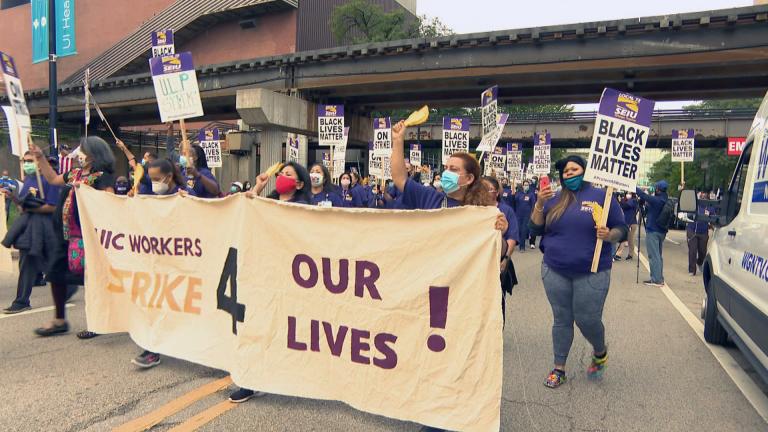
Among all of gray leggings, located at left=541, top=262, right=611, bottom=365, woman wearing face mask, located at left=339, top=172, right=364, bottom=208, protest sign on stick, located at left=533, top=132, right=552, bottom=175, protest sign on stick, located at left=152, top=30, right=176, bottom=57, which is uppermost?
protest sign on stick, located at left=152, top=30, right=176, bottom=57

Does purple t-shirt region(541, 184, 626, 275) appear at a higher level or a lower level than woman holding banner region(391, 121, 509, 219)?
lower

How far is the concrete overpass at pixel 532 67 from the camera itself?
2095 centimetres

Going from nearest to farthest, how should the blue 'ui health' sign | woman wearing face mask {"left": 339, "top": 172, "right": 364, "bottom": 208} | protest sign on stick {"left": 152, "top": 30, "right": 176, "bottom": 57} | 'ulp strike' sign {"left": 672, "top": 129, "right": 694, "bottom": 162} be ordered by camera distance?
woman wearing face mask {"left": 339, "top": 172, "right": 364, "bottom": 208}, protest sign on stick {"left": 152, "top": 30, "right": 176, "bottom": 57}, the blue 'ui health' sign, 'ulp strike' sign {"left": 672, "top": 129, "right": 694, "bottom": 162}

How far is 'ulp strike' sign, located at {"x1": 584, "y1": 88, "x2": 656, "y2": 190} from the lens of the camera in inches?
178

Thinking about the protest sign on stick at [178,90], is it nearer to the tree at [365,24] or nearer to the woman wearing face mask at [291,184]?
the woman wearing face mask at [291,184]

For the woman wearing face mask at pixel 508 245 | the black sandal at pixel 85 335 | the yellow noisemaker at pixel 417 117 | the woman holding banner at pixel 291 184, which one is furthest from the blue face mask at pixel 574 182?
the black sandal at pixel 85 335

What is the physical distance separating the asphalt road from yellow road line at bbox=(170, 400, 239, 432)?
0.01 metres

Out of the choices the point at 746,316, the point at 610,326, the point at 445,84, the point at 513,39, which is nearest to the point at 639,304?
the point at 610,326

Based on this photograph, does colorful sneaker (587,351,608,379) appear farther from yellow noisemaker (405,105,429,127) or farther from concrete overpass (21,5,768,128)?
concrete overpass (21,5,768,128)

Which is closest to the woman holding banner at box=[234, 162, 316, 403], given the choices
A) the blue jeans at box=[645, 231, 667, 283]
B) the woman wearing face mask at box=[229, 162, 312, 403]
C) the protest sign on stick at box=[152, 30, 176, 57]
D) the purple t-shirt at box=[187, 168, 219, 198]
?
the woman wearing face mask at box=[229, 162, 312, 403]

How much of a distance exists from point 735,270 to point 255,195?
3941 mm

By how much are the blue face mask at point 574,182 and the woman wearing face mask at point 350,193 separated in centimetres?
575

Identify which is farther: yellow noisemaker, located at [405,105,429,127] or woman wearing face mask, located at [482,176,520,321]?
woman wearing face mask, located at [482,176,520,321]

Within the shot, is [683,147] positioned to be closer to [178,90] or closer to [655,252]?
[655,252]
